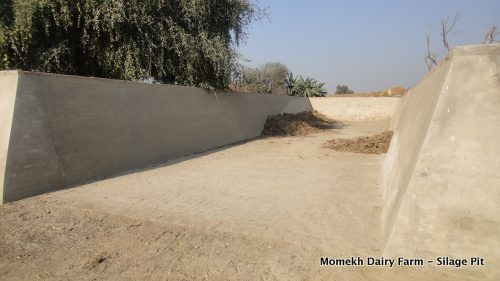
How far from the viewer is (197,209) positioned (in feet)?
15.8

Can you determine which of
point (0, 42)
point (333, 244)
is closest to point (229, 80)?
point (0, 42)

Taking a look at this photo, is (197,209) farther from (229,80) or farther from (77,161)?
(229,80)

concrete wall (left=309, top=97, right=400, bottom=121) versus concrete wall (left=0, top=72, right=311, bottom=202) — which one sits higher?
concrete wall (left=0, top=72, right=311, bottom=202)

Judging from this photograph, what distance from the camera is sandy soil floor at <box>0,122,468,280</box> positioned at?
315 centimetres

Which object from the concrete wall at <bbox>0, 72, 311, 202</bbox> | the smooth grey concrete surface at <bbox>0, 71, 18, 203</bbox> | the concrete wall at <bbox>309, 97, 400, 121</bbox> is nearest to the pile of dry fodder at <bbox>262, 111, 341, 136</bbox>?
the concrete wall at <bbox>0, 72, 311, 202</bbox>

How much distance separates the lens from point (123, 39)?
10609mm

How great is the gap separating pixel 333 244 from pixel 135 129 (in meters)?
5.65

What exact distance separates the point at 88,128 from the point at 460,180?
20.0ft

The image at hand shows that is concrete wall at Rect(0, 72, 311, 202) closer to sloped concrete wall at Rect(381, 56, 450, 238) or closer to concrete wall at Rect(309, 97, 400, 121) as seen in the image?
sloped concrete wall at Rect(381, 56, 450, 238)

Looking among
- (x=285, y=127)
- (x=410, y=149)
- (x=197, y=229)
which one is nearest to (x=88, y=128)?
(x=197, y=229)

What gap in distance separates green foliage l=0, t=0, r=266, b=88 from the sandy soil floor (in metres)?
5.39

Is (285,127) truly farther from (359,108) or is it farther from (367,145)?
(359,108)

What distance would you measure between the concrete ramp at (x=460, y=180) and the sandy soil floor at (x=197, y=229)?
12.1 inches

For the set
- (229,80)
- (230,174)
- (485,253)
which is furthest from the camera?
(229,80)
